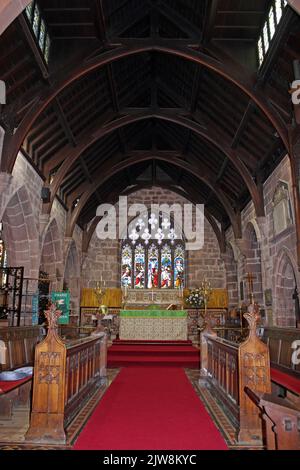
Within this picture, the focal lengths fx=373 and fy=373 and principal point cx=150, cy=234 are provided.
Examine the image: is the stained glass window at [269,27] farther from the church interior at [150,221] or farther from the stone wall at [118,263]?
the stone wall at [118,263]

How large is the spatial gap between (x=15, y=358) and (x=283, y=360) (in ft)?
14.5

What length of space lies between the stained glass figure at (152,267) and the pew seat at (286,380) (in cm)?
1090

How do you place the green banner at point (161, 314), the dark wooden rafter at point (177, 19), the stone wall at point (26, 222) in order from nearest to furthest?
the dark wooden rafter at point (177, 19), the stone wall at point (26, 222), the green banner at point (161, 314)

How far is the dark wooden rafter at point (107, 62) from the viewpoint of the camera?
797 cm

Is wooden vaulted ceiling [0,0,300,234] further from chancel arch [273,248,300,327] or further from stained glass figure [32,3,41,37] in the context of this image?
chancel arch [273,248,300,327]

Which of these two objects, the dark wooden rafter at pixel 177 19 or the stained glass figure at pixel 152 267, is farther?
the stained glass figure at pixel 152 267

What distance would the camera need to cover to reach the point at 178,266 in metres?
17.3

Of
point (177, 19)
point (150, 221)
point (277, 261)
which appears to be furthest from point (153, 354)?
point (150, 221)

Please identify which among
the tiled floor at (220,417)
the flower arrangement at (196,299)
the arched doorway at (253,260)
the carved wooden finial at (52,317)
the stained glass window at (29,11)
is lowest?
the tiled floor at (220,417)

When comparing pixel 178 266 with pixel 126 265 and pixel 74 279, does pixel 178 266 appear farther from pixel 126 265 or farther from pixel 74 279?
pixel 74 279

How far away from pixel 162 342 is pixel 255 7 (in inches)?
330

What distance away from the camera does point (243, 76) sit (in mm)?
8391

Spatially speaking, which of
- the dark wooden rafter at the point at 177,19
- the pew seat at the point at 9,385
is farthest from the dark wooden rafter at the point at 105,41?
the pew seat at the point at 9,385
